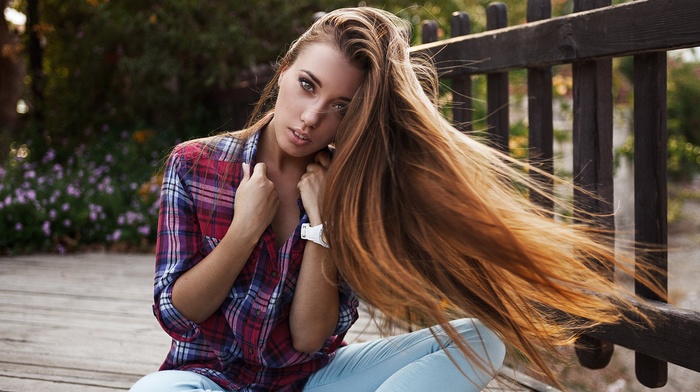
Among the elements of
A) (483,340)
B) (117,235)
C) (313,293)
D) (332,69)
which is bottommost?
(117,235)

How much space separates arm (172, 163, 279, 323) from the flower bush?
4.00 meters

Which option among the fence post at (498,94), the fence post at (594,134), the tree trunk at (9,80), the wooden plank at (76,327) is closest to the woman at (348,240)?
the fence post at (594,134)

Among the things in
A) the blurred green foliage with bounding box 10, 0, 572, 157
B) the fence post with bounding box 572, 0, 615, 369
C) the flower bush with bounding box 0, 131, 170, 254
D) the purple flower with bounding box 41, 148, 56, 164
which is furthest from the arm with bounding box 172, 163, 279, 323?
the purple flower with bounding box 41, 148, 56, 164

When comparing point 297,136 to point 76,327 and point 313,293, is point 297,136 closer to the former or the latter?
point 313,293

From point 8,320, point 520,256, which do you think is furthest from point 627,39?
point 8,320

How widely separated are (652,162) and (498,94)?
0.83m

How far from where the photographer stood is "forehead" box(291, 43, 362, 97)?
1.81 metres

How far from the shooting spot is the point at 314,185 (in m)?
1.93

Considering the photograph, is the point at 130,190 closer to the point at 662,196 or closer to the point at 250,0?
the point at 250,0

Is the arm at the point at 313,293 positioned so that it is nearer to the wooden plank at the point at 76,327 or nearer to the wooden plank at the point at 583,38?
the wooden plank at the point at 583,38

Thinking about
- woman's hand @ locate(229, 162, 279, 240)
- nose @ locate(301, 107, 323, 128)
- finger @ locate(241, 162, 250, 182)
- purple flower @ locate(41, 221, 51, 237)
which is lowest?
purple flower @ locate(41, 221, 51, 237)

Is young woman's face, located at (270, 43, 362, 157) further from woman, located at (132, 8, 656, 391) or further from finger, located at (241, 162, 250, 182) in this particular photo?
finger, located at (241, 162, 250, 182)

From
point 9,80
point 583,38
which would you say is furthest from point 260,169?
point 9,80

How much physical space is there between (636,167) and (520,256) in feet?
2.85
